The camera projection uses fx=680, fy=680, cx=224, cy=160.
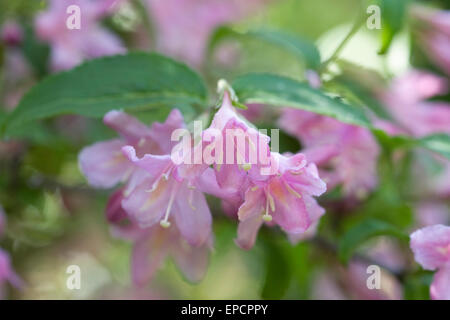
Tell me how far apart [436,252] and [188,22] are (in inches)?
33.1

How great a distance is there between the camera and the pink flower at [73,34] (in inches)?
39.4

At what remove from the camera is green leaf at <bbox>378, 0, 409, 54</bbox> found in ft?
2.32

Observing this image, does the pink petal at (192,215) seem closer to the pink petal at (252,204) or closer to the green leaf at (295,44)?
the pink petal at (252,204)

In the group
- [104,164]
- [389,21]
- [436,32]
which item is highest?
[436,32]

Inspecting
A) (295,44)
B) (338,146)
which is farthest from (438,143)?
(295,44)

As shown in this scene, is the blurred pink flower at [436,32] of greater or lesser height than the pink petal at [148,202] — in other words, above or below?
above

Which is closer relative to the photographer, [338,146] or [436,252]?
[436,252]

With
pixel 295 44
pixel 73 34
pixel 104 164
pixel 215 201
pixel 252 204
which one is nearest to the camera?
pixel 252 204

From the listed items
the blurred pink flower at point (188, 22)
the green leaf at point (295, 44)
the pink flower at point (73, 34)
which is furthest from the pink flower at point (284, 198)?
the blurred pink flower at point (188, 22)

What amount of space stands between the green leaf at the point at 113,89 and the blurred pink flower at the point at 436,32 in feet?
1.63

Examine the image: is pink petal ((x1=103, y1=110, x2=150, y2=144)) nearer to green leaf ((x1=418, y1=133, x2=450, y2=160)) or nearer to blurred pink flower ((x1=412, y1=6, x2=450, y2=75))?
green leaf ((x1=418, y1=133, x2=450, y2=160))

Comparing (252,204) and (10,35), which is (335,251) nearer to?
(252,204)

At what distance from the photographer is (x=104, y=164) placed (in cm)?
70

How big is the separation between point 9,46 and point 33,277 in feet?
1.55
